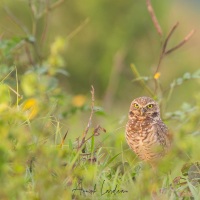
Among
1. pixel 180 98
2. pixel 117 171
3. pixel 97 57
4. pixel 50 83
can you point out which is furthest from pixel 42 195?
pixel 97 57

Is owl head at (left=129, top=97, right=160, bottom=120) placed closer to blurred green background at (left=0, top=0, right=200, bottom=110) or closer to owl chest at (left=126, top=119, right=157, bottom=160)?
owl chest at (left=126, top=119, right=157, bottom=160)

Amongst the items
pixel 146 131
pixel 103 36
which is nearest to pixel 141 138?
pixel 146 131

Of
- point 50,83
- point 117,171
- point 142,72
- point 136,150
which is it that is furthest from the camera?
point 142,72

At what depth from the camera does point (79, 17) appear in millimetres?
26422

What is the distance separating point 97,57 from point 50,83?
64.3 feet

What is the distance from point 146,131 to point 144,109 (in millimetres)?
260

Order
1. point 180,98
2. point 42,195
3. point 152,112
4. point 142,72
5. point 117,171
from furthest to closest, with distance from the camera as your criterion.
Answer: point 142,72, point 180,98, point 152,112, point 117,171, point 42,195

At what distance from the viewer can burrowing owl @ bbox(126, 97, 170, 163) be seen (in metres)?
4.94

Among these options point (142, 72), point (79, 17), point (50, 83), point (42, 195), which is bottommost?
point (42, 195)

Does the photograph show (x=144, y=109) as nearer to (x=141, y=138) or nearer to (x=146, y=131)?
(x=146, y=131)

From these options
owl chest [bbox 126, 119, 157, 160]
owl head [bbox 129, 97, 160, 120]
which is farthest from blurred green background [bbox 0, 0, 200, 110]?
owl chest [bbox 126, 119, 157, 160]

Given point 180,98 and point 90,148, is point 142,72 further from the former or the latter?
point 90,148

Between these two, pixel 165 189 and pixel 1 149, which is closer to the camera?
pixel 1 149

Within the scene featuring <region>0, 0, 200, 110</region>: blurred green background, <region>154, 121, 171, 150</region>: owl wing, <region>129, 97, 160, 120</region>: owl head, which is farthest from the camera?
<region>0, 0, 200, 110</region>: blurred green background
